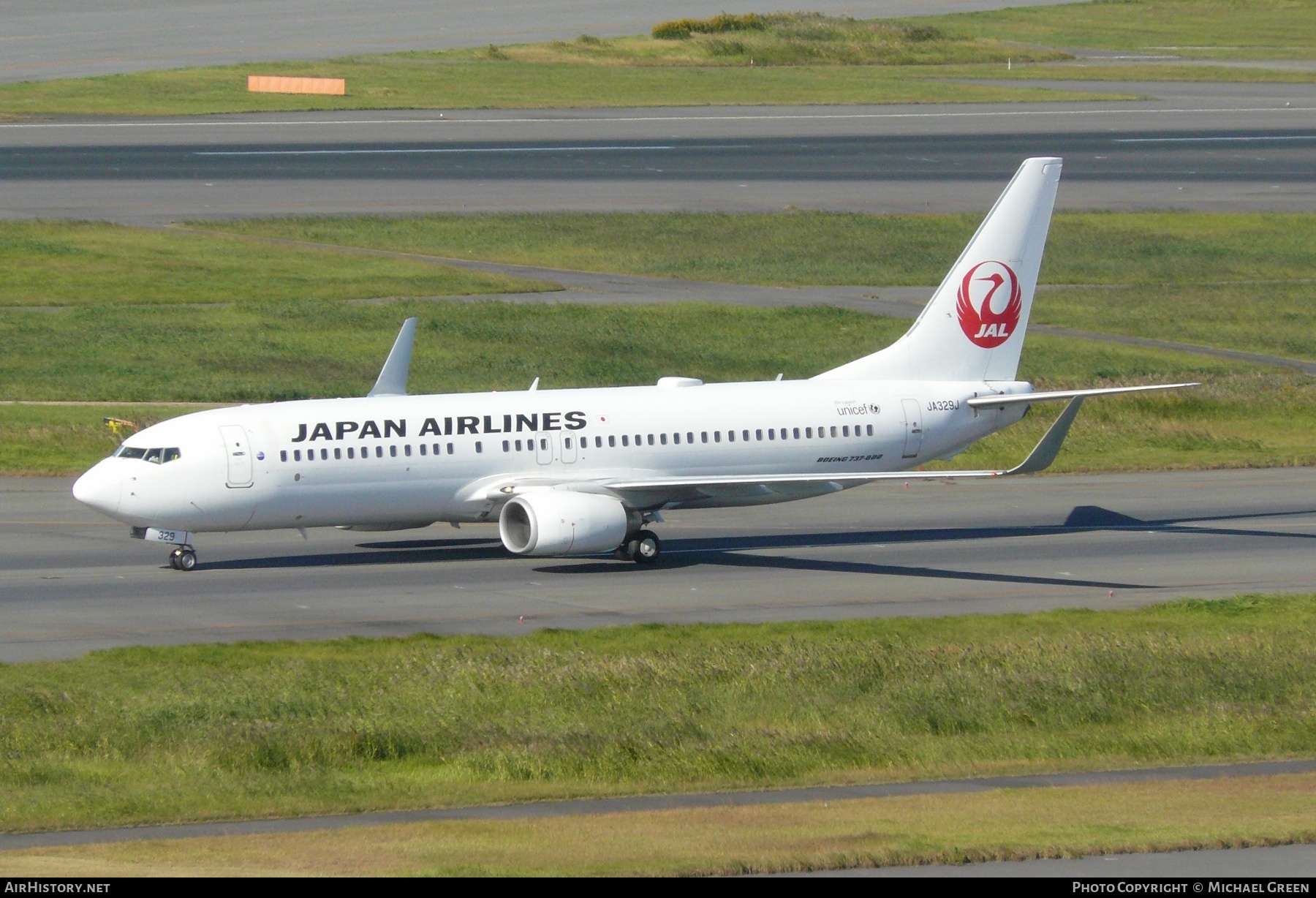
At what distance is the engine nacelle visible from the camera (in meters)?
42.2

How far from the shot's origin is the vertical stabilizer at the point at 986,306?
48.9m

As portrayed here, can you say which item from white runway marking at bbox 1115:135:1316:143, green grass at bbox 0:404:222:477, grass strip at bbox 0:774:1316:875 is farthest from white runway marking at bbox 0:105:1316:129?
grass strip at bbox 0:774:1316:875

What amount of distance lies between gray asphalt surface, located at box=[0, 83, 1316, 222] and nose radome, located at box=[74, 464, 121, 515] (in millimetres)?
46476

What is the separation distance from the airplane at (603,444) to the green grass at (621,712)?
774cm

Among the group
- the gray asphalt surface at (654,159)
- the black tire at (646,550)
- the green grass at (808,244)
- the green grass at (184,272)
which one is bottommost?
the black tire at (646,550)

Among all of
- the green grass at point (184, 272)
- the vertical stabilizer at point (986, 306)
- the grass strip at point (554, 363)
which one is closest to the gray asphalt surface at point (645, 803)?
the vertical stabilizer at point (986, 306)

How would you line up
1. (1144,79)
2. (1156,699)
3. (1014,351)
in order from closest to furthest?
(1156,699), (1014,351), (1144,79)

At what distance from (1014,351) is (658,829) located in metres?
29.3

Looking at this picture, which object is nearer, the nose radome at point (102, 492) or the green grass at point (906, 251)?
the nose radome at point (102, 492)

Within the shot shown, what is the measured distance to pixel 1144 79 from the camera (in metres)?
139

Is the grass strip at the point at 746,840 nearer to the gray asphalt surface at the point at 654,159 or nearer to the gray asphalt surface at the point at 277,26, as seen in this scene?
the gray asphalt surface at the point at 654,159
